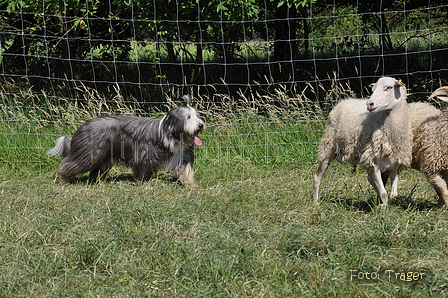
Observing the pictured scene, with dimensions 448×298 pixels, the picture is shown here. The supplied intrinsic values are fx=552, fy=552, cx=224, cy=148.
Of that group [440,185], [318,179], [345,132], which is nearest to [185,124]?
[318,179]

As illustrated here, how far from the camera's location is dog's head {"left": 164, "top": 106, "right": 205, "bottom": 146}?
6.43 m

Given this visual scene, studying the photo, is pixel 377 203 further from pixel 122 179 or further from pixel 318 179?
pixel 122 179

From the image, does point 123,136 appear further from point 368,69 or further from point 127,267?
point 368,69

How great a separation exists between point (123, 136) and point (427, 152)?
3.48 meters

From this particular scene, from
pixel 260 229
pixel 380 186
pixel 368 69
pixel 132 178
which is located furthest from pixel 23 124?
pixel 368 69

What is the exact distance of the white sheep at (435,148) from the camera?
17.1ft

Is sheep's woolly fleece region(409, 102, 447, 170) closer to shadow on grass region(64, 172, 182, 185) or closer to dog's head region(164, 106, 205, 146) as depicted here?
dog's head region(164, 106, 205, 146)

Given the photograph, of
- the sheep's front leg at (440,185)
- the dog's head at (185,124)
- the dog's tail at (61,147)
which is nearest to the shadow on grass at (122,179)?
the dog's tail at (61,147)

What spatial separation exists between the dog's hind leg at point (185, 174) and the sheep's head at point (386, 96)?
92.4 inches

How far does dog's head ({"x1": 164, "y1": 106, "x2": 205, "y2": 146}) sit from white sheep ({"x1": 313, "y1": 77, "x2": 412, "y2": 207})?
5.70 feet

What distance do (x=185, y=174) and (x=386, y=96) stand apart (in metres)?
2.55

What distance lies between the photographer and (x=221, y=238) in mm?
4422

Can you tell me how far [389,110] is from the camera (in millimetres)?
5160

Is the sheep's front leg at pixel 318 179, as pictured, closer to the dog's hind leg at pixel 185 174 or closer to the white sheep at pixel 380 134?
the white sheep at pixel 380 134
